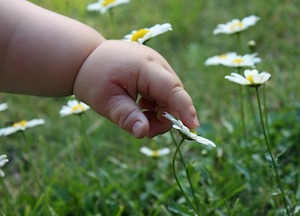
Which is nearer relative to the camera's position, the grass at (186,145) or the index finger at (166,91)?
the index finger at (166,91)

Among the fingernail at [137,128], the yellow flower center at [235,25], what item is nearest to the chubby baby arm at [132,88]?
the fingernail at [137,128]

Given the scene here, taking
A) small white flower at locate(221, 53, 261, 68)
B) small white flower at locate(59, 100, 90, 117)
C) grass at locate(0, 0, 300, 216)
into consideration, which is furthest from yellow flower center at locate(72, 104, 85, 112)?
small white flower at locate(221, 53, 261, 68)

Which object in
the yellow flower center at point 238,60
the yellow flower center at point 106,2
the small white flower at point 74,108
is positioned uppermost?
the yellow flower center at point 238,60

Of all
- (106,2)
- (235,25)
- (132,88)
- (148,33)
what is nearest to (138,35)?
(148,33)

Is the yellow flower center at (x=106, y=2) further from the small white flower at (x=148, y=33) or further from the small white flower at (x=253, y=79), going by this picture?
the small white flower at (x=253, y=79)

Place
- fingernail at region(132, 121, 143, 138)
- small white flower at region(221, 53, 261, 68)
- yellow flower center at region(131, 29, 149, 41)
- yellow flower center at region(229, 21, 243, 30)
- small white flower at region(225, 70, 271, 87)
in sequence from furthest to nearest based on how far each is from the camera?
yellow flower center at region(229, 21, 243, 30) → small white flower at region(221, 53, 261, 68) → yellow flower center at region(131, 29, 149, 41) → small white flower at region(225, 70, 271, 87) → fingernail at region(132, 121, 143, 138)

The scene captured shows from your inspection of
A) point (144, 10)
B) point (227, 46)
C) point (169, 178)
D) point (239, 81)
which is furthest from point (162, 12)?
point (239, 81)

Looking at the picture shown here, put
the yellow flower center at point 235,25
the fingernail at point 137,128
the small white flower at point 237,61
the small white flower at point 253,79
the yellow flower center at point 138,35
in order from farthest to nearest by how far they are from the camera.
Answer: the yellow flower center at point 235,25 < the small white flower at point 237,61 < the yellow flower center at point 138,35 < the small white flower at point 253,79 < the fingernail at point 137,128

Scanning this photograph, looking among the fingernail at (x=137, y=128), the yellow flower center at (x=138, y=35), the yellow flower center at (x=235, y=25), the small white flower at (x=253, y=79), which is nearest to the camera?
the fingernail at (x=137, y=128)

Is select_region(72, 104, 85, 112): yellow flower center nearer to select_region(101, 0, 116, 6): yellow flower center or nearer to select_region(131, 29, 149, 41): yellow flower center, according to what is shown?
select_region(131, 29, 149, 41): yellow flower center
